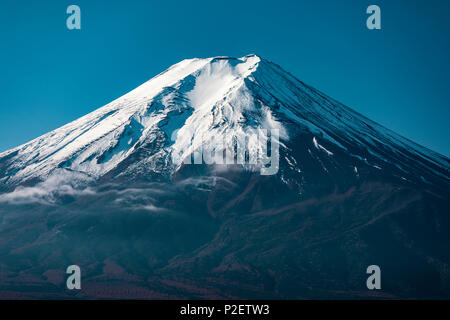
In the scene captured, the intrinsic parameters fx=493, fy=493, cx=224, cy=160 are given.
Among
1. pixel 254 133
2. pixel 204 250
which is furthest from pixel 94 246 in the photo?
pixel 254 133

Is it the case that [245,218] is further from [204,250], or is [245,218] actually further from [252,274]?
[252,274]

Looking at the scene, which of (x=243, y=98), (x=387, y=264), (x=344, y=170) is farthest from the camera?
(x=243, y=98)

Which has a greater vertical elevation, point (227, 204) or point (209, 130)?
point (209, 130)

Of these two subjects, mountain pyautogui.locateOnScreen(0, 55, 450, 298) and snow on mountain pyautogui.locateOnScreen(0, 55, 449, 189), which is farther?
snow on mountain pyautogui.locateOnScreen(0, 55, 449, 189)

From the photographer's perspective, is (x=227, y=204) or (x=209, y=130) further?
(x=209, y=130)
